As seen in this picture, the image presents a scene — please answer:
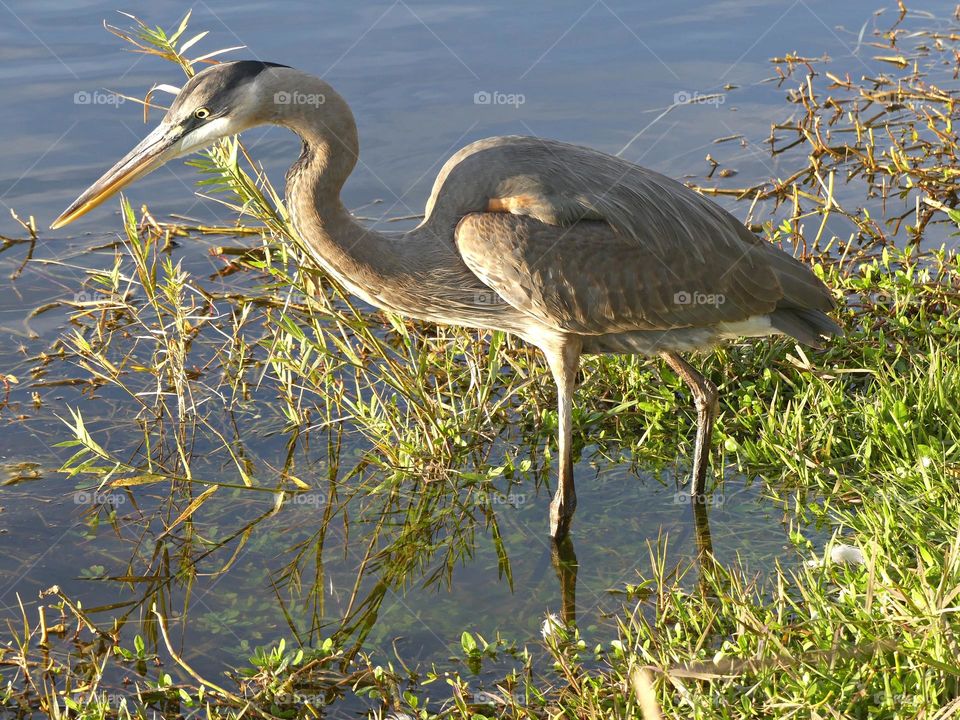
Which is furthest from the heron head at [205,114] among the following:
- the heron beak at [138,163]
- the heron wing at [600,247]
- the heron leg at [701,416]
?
the heron leg at [701,416]

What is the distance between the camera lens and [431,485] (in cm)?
507

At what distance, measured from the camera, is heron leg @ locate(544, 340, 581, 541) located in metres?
4.69

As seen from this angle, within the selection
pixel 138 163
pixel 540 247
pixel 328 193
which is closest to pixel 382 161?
pixel 328 193

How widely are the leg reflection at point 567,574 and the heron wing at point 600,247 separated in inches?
35.2

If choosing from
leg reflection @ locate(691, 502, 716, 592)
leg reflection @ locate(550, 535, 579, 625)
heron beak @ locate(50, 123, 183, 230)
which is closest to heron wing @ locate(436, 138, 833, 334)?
leg reflection @ locate(691, 502, 716, 592)

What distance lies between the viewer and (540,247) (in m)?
4.52

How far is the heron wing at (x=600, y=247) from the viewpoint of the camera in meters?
4.54

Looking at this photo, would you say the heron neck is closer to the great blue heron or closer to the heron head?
the great blue heron

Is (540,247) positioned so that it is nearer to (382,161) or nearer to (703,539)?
(703,539)

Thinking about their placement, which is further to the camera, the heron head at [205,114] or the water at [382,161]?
the water at [382,161]

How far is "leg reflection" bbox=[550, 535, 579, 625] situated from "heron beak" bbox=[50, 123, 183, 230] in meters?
2.20

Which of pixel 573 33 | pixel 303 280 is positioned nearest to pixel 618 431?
pixel 303 280

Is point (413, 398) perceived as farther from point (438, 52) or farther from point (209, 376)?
point (438, 52)

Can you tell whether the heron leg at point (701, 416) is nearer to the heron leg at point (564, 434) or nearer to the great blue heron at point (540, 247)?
the great blue heron at point (540, 247)
